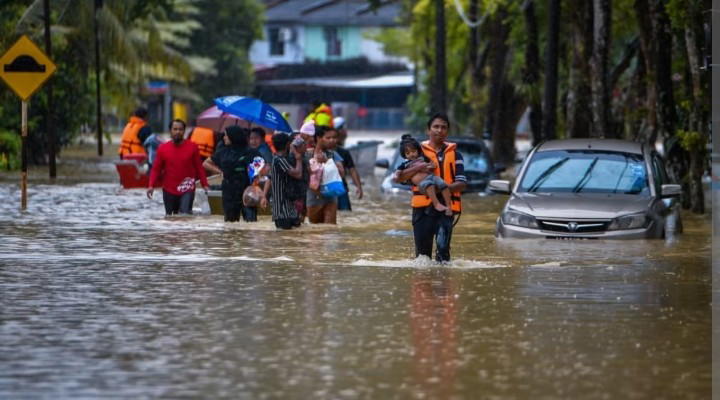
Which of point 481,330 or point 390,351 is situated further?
point 481,330

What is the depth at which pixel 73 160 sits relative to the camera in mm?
53688

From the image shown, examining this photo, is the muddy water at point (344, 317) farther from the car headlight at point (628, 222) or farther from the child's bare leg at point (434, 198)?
the child's bare leg at point (434, 198)

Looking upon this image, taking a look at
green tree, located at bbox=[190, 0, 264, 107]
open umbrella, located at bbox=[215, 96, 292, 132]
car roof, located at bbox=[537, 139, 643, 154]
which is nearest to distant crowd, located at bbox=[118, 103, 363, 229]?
open umbrella, located at bbox=[215, 96, 292, 132]

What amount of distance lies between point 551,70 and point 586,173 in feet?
43.0

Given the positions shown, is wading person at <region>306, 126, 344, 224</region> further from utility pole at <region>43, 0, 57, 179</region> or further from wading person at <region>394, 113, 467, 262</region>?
utility pole at <region>43, 0, 57, 179</region>

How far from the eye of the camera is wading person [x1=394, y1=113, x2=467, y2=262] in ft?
57.1

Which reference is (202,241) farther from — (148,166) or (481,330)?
(148,166)

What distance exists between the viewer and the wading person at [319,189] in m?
23.6

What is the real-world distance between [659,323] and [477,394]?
12.1ft

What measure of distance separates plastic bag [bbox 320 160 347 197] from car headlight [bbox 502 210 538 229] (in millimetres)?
2831

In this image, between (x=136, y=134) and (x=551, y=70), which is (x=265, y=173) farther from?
(x=136, y=134)

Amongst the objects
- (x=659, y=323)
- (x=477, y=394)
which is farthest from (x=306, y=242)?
(x=477, y=394)

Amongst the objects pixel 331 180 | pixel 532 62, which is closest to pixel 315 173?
pixel 331 180

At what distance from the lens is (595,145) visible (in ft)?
74.6
